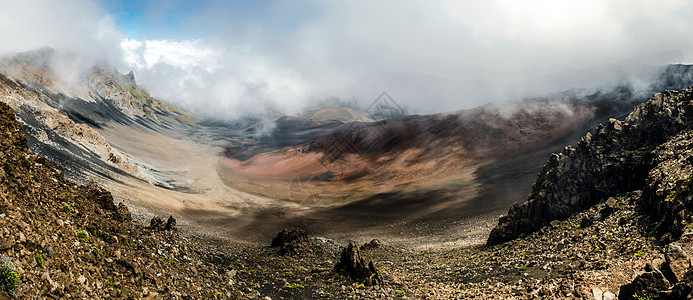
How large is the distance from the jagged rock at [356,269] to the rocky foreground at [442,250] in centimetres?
8

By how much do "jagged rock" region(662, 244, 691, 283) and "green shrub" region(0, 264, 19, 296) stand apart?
1463cm

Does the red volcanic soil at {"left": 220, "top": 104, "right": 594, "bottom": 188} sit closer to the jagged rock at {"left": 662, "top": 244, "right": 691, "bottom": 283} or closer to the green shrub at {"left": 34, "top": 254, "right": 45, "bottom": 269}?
the jagged rock at {"left": 662, "top": 244, "right": 691, "bottom": 283}

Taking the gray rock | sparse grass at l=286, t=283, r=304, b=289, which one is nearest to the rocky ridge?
sparse grass at l=286, t=283, r=304, b=289

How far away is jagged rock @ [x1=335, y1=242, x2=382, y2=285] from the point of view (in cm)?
1985

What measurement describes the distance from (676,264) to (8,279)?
589 inches

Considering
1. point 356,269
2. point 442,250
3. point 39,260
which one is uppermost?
point 39,260

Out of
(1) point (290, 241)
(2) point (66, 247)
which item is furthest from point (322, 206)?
(2) point (66, 247)

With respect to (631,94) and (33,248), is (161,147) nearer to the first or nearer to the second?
(33,248)

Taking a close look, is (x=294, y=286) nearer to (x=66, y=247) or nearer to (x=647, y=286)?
(x=66, y=247)

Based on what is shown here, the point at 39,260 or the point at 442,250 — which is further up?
the point at 39,260

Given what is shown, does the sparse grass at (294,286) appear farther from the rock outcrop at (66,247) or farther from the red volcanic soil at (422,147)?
the red volcanic soil at (422,147)

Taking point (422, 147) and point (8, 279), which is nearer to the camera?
point (8, 279)

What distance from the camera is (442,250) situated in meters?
29.9

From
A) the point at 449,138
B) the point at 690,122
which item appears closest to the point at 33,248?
the point at 690,122
